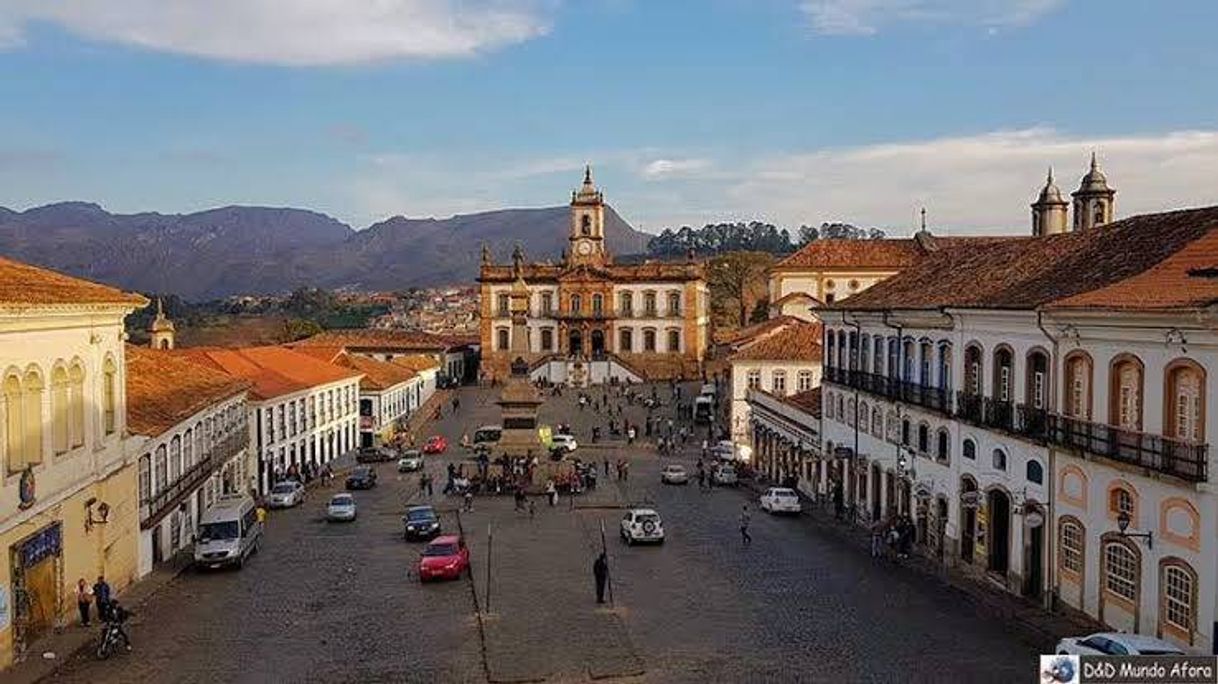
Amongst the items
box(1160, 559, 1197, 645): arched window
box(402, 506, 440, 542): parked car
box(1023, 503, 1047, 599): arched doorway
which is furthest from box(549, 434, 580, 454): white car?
box(1160, 559, 1197, 645): arched window

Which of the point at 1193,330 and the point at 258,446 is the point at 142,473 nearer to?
the point at 258,446

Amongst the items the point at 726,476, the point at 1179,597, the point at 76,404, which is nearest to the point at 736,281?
the point at 726,476

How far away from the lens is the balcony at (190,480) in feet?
92.7

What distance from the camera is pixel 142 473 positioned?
28141mm

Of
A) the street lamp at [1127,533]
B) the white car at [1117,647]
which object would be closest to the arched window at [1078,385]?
the street lamp at [1127,533]

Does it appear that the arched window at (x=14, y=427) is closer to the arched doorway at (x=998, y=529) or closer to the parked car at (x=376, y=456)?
the arched doorway at (x=998, y=529)

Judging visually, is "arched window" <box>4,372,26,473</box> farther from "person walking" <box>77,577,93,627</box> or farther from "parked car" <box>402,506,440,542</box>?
"parked car" <box>402,506,440,542</box>

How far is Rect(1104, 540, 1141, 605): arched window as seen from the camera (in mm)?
20578

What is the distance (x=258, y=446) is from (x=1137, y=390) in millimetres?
32684

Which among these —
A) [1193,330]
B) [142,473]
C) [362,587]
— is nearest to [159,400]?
[142,473]

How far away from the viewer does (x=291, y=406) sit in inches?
1879

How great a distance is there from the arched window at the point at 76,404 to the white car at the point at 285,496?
16271 millimetres

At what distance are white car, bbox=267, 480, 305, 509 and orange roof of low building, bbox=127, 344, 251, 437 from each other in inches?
142

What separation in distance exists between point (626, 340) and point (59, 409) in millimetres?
71434
